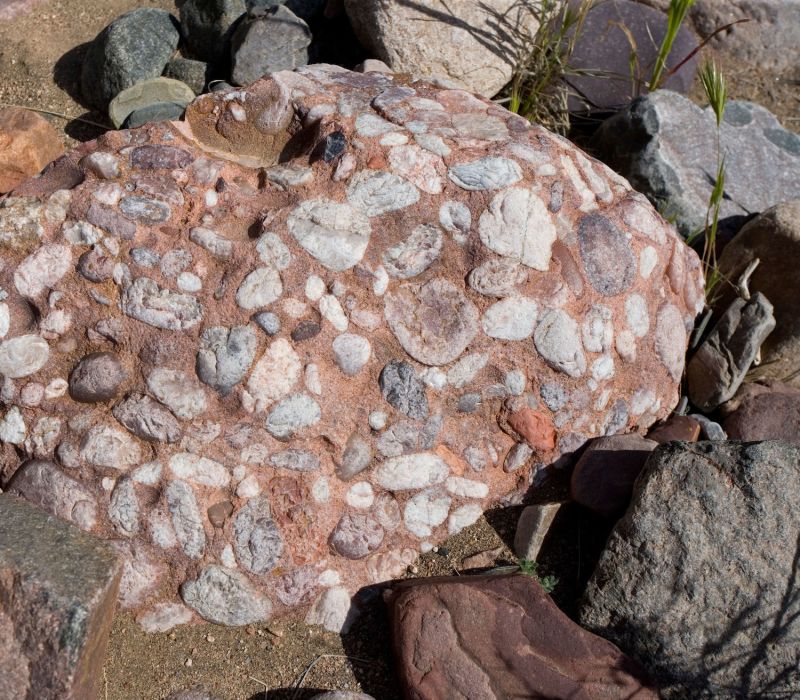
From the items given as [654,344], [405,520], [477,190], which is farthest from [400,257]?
[654,344]

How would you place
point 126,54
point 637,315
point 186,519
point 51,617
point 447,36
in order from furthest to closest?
point 126,54 → point 447,36 → point 637,315 → point 186,519 → point 51,617

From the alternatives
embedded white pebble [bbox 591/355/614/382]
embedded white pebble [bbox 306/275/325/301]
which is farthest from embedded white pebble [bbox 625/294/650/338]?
embedded white pebble [bbox 306/275/325/301]

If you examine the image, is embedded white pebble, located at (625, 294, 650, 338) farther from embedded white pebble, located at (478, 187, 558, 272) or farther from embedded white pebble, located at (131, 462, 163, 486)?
embedded white pebble, located at (131, 462, 163, 486)

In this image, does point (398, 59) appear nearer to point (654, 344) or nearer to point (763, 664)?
point (654, 344)

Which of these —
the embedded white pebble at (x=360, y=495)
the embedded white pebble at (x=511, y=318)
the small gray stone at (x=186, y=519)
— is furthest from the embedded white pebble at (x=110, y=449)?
the embedded white pebble at (x=511, y=318)

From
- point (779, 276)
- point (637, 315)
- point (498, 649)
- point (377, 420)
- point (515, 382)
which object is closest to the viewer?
point (498, 649)

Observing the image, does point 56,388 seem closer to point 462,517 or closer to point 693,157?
point 462,517

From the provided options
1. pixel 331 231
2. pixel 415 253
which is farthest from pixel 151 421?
pixel 415 253
